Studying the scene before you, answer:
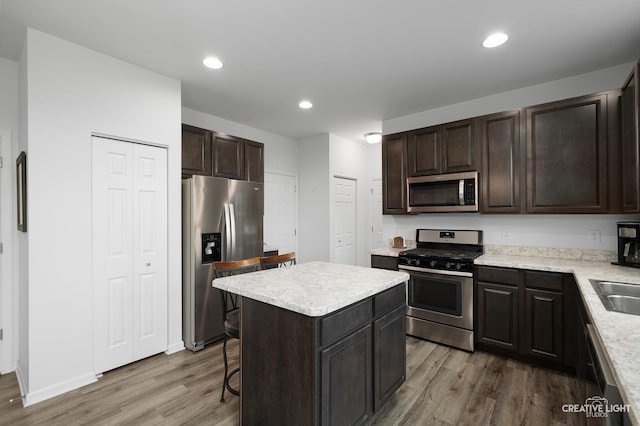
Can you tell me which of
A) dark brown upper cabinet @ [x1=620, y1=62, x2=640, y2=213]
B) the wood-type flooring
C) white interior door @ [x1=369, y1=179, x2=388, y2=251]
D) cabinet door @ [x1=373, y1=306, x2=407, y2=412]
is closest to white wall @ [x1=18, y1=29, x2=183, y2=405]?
the wood-type flooring

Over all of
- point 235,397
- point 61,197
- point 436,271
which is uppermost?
point 61,197

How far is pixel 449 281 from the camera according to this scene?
10.0 ft

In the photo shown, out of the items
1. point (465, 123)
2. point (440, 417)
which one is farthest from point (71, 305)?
point (465, 123)

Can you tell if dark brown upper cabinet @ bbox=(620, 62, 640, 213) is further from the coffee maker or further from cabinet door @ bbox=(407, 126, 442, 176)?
cabinet door @ bbox=(407, 126, 442, 176)

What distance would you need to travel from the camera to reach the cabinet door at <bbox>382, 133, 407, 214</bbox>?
12.5 feet

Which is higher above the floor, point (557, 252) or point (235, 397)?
point (557, 252)

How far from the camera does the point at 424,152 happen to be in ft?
11.9

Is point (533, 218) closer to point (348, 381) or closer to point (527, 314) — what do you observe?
point (527, 314)

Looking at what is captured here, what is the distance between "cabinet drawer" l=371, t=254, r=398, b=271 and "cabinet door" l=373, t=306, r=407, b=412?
4.56 ft

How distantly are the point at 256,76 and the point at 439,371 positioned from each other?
10.7 ft

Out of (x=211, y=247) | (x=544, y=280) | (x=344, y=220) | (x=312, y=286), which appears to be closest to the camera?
(x=312, y=286)

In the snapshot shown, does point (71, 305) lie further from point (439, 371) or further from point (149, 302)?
point (439, 371)

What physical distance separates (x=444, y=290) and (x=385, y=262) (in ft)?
2.45

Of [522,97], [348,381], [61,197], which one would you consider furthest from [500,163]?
[61,197]
